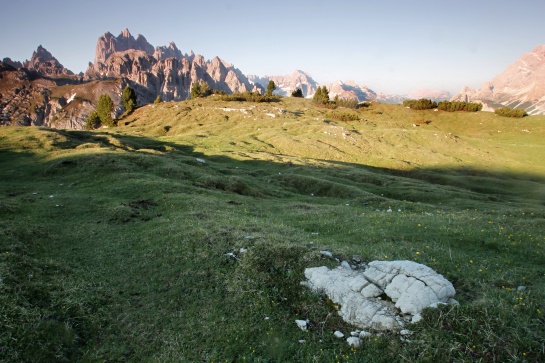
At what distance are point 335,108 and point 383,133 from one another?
53.4 metres

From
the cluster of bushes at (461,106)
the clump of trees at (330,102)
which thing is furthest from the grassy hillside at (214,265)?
the clump of trees at (330,102)

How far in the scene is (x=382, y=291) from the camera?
12727 millimetres

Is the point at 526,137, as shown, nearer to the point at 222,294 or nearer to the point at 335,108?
the point at 335,108

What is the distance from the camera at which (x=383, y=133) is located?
330 feet

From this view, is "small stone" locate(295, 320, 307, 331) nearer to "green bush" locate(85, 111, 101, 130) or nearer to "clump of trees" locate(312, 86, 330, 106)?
"green bush" locate(85, 111, 101, 130)

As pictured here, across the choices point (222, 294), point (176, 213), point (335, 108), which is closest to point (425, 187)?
point (176, 213)

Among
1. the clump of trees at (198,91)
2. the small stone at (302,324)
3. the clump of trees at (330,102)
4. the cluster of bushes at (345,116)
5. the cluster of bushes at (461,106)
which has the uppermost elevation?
the clump of trees at (198,91)

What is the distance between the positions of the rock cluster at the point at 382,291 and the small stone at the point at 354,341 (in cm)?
72

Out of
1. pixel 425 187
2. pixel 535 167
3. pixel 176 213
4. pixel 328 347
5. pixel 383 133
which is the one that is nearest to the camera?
pixel 328 347

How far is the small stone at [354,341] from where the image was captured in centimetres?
1098

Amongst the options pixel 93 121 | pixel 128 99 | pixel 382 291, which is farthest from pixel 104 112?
pixel 382 291

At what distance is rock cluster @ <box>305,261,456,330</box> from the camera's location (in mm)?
11539

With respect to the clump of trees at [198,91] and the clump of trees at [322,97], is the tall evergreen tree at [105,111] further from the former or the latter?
the clump of trees at [322,97]

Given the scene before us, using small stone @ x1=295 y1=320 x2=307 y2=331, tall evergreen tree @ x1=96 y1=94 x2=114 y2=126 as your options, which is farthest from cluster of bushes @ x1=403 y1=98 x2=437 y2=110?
small stone @ x1=295 y1=320 x2=307 y2=331
